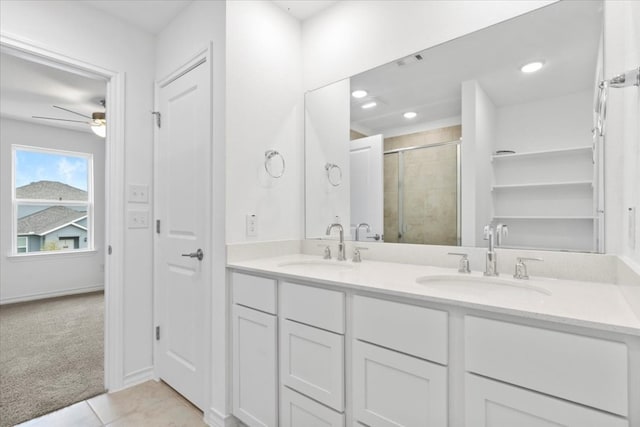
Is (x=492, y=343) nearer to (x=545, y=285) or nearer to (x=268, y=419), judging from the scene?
(x=545, y=285)

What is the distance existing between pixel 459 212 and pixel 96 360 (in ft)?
9.10

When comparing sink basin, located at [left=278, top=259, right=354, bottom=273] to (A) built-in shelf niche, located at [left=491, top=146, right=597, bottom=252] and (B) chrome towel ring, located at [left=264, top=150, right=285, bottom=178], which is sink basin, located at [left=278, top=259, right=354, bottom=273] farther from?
(A) built-in shelf niche, located at [left=491, top=146, right=597, bottom=252]

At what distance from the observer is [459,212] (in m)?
1.59

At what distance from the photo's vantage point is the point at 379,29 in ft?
5.98

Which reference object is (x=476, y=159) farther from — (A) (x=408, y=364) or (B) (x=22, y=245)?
(B) (x=22, y=245)

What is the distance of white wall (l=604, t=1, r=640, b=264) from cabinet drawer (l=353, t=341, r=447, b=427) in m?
0.74

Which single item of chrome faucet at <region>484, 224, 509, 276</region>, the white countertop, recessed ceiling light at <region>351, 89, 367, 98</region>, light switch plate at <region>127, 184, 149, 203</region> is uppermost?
recessed ceiling light at <region>351, 89, 367, 98</region>

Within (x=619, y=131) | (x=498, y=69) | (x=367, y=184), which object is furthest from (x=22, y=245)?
(x=619, y=131)

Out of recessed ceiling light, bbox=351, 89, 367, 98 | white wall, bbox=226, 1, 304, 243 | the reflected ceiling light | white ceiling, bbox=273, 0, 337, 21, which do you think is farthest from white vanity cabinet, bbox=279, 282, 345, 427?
the reflected ceiling light

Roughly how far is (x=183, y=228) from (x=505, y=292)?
174cm

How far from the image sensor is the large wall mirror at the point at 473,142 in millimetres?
1289

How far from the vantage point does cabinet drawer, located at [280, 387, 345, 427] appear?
1255 millimetres

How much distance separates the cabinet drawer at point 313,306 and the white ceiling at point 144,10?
183 cm

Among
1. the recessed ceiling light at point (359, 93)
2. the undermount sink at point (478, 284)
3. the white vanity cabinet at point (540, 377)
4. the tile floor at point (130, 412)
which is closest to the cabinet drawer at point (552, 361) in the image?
the white vanity cabinet at point (540, 377)
